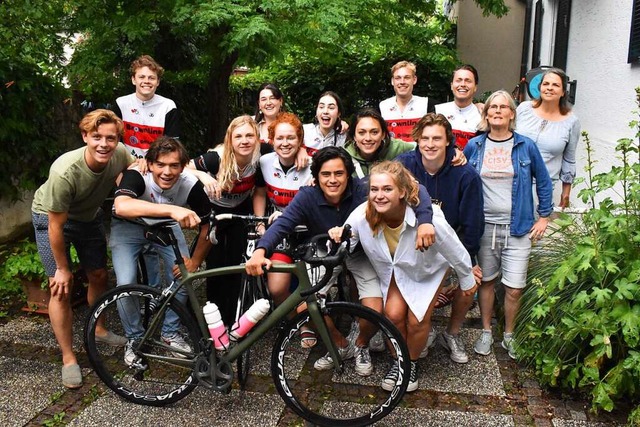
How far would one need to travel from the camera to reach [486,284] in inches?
159

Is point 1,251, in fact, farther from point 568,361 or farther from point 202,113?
point 568,361

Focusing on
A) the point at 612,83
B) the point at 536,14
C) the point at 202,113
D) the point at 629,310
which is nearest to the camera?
the point at 629,310

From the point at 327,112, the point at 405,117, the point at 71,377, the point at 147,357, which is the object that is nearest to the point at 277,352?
the point at 147,357

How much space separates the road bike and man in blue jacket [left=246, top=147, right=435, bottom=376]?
99 mm

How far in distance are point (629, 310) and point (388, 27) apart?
4556 millimetres

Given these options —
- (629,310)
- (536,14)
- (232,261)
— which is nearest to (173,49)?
(232,261)

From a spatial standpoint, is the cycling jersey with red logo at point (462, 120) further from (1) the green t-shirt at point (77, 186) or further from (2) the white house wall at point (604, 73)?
(1) the green t-shirt at point (77, 186)

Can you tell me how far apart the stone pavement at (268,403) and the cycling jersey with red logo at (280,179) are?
114cm

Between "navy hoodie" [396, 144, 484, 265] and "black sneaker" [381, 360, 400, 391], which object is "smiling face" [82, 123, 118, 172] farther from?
"black sneaker" [381, 360, 400, 391]

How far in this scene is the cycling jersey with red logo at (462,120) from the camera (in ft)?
14.8

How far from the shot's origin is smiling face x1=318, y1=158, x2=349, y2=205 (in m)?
3.38

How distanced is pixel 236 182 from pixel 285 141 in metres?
0.45

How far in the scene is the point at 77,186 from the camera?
3.54 m

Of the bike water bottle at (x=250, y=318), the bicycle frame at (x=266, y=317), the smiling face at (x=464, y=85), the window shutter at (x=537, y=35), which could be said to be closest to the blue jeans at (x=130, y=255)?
the bicycle frame at (x=266, y=317)
